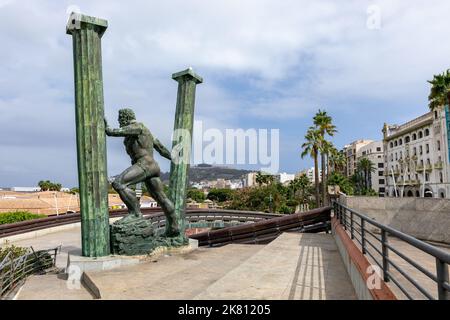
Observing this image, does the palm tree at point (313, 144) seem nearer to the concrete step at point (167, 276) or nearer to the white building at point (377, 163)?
the concrete step at point (167, 276)

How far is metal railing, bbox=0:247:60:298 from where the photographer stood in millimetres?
5867

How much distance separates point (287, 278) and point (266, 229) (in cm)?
673

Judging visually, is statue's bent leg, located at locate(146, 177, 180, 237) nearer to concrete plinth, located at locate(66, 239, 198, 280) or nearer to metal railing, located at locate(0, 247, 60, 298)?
concrete plinth, located at locate(66, 239, 198, 280)

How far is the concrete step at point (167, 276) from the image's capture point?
506cm

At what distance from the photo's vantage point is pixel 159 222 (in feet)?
51.9

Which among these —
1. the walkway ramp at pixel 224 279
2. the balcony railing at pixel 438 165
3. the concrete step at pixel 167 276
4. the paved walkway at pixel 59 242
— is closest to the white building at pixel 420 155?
the balcony railing at pixel 438 165

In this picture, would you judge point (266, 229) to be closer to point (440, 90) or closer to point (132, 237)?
point (132, 237)

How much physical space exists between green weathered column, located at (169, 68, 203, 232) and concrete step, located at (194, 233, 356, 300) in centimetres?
275

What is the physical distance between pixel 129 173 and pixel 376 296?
19.1 ft

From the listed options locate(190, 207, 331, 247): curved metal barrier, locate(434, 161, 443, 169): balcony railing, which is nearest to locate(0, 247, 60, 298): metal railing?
locate(190, 207, 331, 247): curved metal barrier

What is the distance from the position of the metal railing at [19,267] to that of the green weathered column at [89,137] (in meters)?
1.29

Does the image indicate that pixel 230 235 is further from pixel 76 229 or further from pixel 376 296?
pixel 76 229
